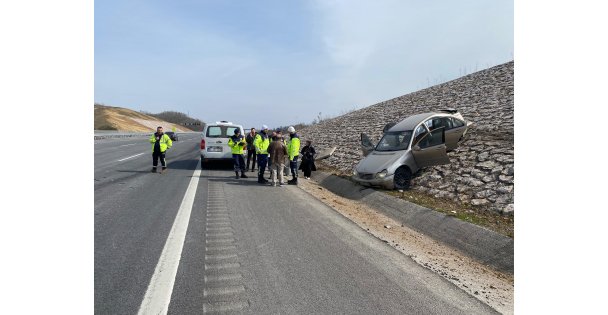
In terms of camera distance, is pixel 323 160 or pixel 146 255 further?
pixel 323 160

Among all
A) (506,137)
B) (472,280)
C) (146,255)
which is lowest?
(472,280)

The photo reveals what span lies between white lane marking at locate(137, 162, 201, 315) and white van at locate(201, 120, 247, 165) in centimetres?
801

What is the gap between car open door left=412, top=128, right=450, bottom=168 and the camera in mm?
10445

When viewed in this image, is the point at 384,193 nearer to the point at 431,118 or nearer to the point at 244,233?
the point at 431,118

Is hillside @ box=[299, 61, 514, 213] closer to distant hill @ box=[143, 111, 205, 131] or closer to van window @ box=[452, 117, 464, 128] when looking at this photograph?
van window @ box=[452, 117, 464, 128]

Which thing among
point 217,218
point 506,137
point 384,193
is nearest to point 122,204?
point 217,218

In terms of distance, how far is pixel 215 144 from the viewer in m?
15.0

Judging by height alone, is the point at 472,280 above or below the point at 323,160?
below

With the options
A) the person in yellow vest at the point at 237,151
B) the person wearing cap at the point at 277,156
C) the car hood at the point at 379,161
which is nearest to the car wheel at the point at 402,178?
the car hood at the point at 379,161

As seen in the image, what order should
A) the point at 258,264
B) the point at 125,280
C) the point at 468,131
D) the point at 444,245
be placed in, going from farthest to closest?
1. the point at 468,131
2. the point at 444,245
3. the point at 258,264
4. the point at 125,280

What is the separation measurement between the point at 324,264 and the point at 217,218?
2.94 metres

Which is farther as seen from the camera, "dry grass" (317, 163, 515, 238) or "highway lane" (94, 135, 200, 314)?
"dry grass" (317, 163, 515, 238)

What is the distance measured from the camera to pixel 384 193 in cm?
996

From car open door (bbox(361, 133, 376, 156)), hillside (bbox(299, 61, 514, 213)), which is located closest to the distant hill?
hillside (bbox(299, 61, 514, 213))
